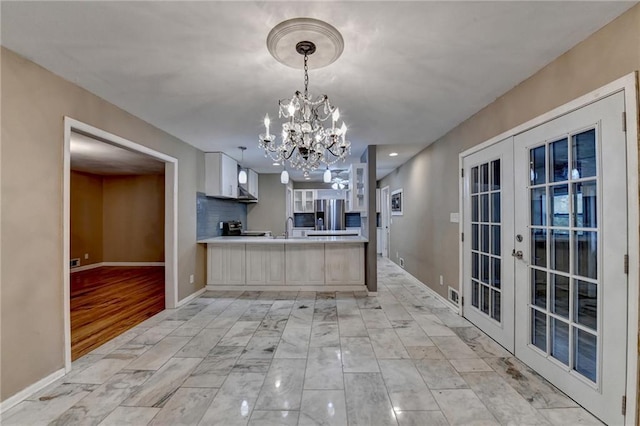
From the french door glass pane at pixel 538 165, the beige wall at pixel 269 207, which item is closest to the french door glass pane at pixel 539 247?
the french door glass pane at pixel 538 165

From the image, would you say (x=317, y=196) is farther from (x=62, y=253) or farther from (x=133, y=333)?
(x=62, y=253)

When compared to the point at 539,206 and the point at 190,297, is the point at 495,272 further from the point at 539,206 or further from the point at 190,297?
the point at 190,297

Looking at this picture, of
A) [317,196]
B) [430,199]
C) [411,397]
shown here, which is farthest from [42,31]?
[317,196]

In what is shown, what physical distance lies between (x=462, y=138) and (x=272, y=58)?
2616mm

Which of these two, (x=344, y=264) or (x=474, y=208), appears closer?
(x=474, y=208)

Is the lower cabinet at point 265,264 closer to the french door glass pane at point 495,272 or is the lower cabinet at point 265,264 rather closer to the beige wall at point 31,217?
the beige wall at point 31,217

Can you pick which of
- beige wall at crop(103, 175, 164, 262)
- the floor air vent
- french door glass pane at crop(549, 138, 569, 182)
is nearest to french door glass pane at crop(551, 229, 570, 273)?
french door glass pane at crop(549, 138, 569, 182)

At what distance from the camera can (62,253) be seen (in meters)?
2.35

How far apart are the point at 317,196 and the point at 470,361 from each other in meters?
6.85

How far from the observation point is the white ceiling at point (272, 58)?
161cm

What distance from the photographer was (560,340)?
214cm

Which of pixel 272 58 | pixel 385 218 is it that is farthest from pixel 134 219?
pixel 272 58

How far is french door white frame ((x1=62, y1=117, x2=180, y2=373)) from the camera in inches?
93.0

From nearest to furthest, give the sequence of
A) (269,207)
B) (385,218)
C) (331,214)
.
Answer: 1. (269,207)
2. (385,218)
3. (331,214)
